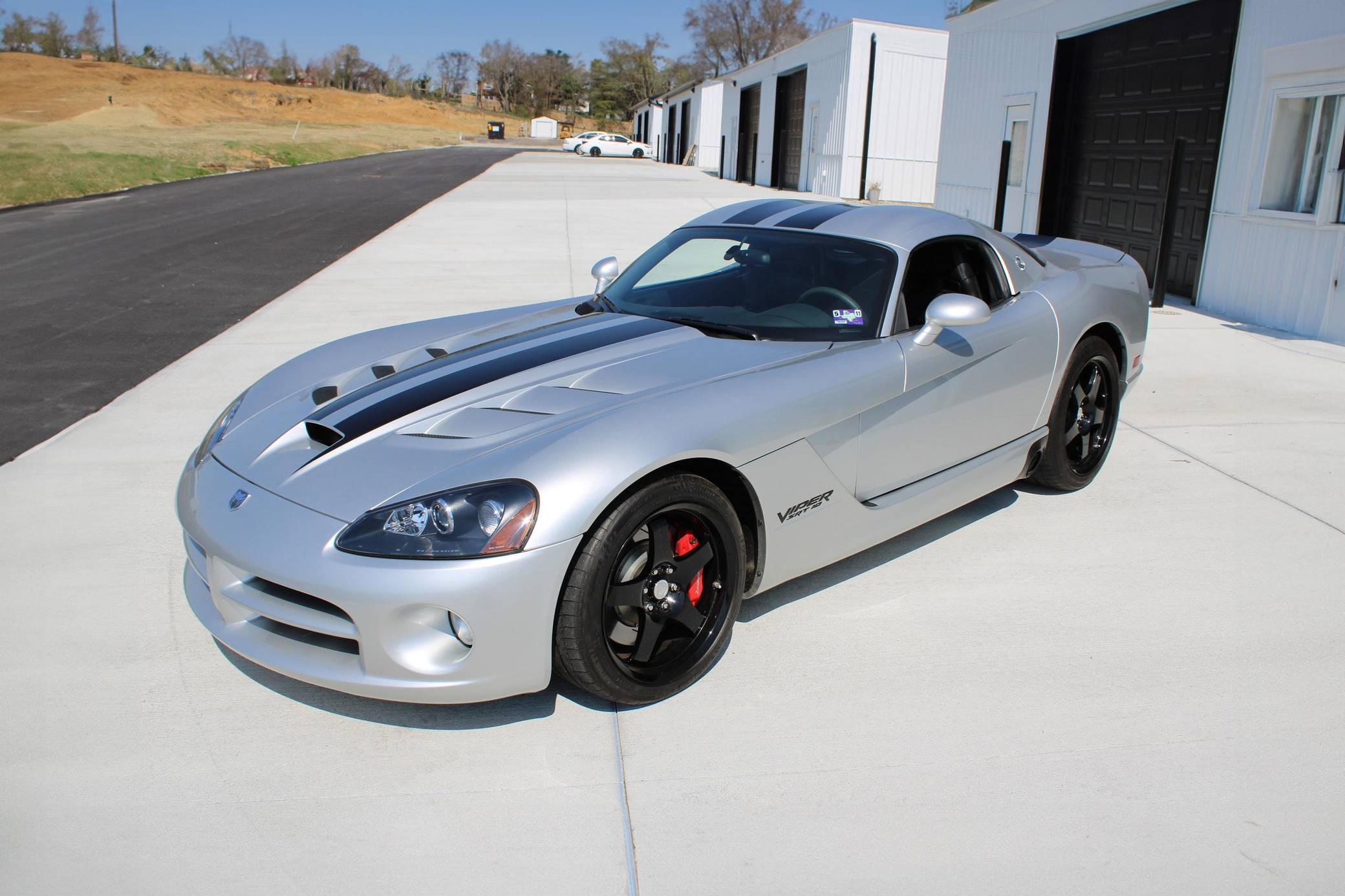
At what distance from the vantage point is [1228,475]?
5059 millimetres

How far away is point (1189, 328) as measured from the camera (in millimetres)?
8984

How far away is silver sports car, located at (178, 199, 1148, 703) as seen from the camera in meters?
2.59

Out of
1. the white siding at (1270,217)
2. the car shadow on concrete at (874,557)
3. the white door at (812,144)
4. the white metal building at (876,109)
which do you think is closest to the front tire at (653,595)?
the car shadow on concrete at (874,557)

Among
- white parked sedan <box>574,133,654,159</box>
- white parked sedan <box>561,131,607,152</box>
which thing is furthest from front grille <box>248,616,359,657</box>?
white parked sedan <box>561,131,607,152</box>

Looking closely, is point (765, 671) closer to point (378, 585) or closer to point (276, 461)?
point (378, 585)

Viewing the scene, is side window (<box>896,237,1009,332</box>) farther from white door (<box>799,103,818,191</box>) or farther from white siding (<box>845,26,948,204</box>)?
white door (<box>799,103,818,191</box>)

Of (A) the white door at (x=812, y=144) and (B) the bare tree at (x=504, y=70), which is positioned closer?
(A) the white door at (x=812, y=144)

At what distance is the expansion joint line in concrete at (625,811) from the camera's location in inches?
89.4

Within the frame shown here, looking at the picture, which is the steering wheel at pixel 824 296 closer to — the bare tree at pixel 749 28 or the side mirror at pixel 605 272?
the side mirror at pixel 605 272

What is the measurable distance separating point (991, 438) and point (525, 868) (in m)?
2.56

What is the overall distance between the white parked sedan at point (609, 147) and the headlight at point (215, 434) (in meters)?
56.6

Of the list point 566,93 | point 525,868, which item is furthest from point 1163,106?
point 566,93

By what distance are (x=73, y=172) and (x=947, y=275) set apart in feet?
87.1

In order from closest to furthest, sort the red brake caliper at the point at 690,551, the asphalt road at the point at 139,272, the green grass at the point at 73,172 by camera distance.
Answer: the red brake caliper at the point at 690,551
the asphalt road at the point at 139,272
the green grass at the point at 73,172
